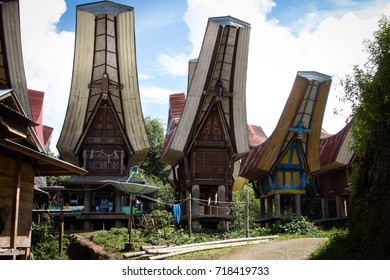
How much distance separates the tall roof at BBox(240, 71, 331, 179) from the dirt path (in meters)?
7.46

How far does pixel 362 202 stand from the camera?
931cm

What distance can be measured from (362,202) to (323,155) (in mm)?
12026

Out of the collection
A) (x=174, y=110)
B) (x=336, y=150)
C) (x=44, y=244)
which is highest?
(x=174, y=110)

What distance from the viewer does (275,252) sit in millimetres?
10297

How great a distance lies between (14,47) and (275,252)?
9160 millimetres

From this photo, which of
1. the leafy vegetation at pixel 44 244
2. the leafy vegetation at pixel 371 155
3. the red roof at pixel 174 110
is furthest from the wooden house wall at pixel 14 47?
the leafy vegetation at pixel 371 155

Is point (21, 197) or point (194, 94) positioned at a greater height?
point (194, 94)

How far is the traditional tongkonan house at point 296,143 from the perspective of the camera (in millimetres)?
18250

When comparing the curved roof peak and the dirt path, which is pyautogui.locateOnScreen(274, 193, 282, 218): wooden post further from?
the curved roof peak

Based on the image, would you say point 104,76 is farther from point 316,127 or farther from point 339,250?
point 339,250

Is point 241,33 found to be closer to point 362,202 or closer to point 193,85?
point 193,85

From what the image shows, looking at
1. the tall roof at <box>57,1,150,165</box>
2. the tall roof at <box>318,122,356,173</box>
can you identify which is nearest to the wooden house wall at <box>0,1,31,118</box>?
the tall roof at <box>57,1,150,165</box>

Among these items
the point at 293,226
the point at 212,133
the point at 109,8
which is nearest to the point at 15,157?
the point at 109,8
